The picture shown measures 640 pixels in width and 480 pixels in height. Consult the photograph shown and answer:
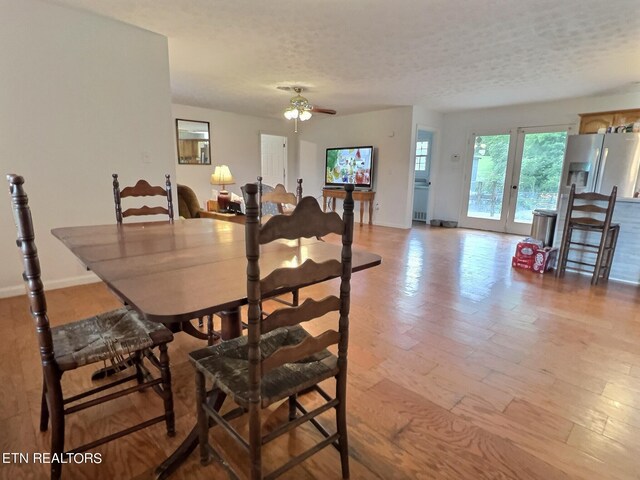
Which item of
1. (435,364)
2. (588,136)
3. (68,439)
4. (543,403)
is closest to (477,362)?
(435,364)

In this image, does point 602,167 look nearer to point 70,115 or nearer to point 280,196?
point 280,196

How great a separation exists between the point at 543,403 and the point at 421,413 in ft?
2.14

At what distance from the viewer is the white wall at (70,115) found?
269 cm

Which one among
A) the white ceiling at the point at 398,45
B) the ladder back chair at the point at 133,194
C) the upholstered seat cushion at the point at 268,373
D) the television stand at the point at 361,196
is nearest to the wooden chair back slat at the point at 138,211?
the ladder back chair at the point at 133,194

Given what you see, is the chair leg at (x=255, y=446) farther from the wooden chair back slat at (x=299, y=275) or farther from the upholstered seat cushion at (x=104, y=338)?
the upholstered seat cushion at (x=104, y=338)

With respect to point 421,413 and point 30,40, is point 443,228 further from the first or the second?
point 30,40

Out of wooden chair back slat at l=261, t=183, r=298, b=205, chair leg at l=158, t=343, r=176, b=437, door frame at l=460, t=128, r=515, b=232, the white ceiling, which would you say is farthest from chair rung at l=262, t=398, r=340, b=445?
door frame at l=460, t=128, r=515, b=232

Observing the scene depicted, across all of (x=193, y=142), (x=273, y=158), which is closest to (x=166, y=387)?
(x=193, y=142)

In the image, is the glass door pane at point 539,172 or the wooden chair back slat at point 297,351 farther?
the glass door pane at point 539,172

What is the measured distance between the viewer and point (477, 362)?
210cm

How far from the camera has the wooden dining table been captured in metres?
1.03

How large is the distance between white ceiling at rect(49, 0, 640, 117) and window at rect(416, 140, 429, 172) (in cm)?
208

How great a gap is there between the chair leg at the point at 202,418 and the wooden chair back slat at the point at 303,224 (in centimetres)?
67

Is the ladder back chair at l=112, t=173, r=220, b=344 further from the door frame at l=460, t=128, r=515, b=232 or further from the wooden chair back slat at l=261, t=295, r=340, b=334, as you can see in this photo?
the door frame at l=460, t=128, r=515, b=232
